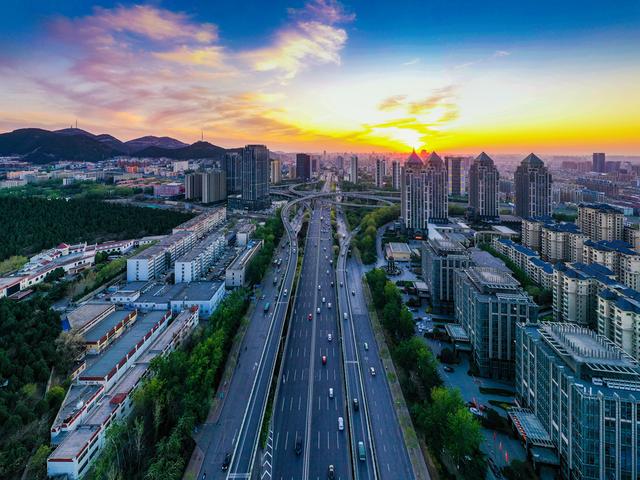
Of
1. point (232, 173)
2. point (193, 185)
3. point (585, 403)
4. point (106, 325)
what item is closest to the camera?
point (585, 403)

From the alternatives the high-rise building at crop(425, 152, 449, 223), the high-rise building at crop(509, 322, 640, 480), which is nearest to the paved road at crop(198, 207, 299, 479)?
the high-rise building at crop(509, 322, 640, 480)

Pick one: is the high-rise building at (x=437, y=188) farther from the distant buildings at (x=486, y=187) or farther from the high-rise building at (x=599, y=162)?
the high-rise building at (x=599, y=162)

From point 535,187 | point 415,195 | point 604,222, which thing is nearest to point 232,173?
point 415,195

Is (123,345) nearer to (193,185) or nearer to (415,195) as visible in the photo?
(415,195)

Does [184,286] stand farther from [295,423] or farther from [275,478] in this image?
[275,478]

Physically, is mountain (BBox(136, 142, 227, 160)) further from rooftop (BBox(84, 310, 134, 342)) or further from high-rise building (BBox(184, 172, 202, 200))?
rooftop (BBox(84, 310, 134, 342))

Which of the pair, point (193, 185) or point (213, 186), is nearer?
point (213, 186)

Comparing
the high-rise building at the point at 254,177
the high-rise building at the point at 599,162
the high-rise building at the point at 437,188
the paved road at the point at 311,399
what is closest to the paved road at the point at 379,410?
the paved road at the point at 311,399
